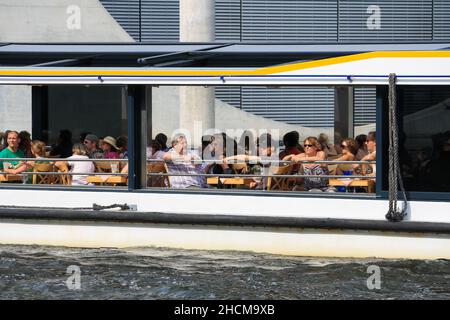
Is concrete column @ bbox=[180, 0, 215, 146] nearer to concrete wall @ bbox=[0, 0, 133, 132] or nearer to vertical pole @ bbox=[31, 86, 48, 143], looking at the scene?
concrete wall @ bbox=[0, 0, 133, 132]

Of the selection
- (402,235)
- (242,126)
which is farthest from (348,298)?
(242,126)

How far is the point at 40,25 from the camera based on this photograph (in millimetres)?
25578

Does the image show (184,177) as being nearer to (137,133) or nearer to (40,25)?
(137,133)

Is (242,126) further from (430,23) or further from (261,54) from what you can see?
(261,54)

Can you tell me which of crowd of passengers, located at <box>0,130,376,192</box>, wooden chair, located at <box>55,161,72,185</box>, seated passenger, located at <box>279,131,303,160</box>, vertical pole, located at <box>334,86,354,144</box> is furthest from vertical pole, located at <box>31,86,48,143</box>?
→ vertical pole, located at <box>334,86,354,144</box>

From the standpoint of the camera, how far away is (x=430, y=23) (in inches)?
1049

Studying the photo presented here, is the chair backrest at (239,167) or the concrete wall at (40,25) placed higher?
the concrete wall at (40,25)

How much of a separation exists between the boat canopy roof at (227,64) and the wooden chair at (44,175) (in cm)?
109

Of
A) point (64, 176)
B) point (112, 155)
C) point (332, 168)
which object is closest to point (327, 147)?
point (332, 168)

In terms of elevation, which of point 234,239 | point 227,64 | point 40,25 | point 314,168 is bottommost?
point 234,239

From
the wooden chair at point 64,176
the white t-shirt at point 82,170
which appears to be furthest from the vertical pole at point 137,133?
the wooden chair at point 64,176

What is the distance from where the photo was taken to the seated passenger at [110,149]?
13672 millimetres

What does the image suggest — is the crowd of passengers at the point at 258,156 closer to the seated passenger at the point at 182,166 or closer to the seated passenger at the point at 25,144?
the seated passenger at the point at 182,166

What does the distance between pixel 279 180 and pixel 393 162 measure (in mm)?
1359
